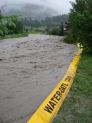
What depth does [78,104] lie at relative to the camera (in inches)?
332

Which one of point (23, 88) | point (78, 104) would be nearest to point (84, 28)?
point (23, 88)

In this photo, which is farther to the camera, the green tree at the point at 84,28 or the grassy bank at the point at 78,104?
the green tree at the point at 84,28

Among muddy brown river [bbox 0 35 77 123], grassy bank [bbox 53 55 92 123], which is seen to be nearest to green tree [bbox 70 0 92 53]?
muddy brown river [bbox 0 35 77 123]

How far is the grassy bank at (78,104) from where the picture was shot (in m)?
7.20

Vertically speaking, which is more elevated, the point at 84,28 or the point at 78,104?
the point at 84,28

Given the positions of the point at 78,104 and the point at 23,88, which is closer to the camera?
the point at 78,104

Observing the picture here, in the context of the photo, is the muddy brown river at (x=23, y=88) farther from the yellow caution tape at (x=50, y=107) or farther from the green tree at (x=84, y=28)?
the green tree at (x=84, y=28)

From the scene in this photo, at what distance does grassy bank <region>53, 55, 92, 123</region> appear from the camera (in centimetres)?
720

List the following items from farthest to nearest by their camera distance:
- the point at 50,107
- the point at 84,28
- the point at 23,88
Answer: the point at 84,28, the point at 23,88, the point at 50,107

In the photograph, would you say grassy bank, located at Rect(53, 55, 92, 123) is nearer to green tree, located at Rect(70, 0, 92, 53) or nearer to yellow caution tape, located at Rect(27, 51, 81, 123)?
yellow caution tape, located at Rect(27, 51, 81, 123)

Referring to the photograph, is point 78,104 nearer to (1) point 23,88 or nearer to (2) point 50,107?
(2) point 50,107

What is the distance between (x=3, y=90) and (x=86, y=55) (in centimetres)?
1051

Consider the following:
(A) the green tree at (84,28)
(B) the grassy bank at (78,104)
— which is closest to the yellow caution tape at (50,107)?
(B) the grassy bank at (78,104)

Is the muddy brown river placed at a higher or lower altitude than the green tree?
lower
